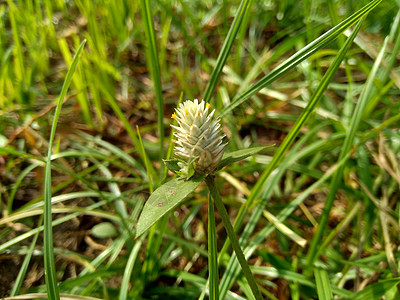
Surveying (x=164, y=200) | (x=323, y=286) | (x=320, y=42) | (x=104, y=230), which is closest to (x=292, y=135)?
(x=320, y=42)

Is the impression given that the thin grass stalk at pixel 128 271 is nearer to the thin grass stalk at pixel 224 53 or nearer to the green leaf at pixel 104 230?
the green leaf at pixel 104 230

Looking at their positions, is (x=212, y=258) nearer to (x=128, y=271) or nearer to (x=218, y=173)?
(x=128, y=271)

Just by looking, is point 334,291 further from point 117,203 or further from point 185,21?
point 185,21

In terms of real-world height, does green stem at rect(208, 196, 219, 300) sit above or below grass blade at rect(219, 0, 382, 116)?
below

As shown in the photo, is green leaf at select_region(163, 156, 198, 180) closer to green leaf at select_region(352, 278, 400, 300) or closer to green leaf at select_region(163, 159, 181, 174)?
green leaf at select_region(163, 159, 181, 174)

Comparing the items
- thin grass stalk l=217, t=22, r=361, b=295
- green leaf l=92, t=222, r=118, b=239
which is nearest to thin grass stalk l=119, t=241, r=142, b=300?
green leaf l=92, t=222, r=118, b=239

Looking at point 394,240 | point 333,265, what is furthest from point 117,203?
point 394,240
